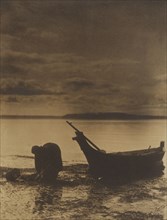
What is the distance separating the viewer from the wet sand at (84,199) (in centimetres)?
695

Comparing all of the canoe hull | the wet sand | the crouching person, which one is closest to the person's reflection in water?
the wet sand

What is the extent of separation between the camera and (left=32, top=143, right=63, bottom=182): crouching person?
980 cm

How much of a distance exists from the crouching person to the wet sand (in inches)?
10.2

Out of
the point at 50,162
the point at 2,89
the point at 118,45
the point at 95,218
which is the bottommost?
the point at 95,218

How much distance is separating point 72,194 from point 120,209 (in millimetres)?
1442

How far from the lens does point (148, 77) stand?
10258 millimetres

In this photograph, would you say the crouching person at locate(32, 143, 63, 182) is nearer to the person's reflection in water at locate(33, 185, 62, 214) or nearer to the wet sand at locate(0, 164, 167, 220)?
the wet sand at locate(0, 164, 167, 220)

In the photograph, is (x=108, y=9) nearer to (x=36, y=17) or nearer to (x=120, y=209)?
(x=36, y=17)

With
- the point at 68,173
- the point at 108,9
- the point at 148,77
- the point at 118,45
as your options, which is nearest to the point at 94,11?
the point at 108,9

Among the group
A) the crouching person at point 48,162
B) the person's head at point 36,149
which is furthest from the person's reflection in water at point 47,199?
the person's head at point 36,149

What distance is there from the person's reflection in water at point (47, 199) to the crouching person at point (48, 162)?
627 millimetres

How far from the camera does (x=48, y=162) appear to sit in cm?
996

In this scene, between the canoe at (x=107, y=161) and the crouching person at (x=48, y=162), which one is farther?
the canoe at (x=107, y=161)

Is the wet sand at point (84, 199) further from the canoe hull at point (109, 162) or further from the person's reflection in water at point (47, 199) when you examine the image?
the canoe hull at point (109, 162)
